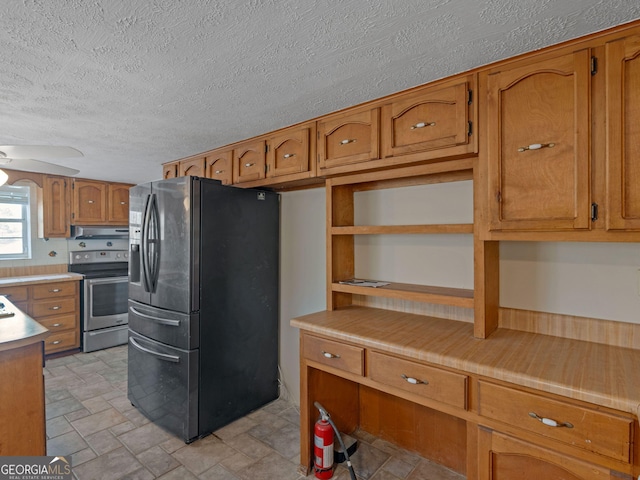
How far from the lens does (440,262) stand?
2.05 meters

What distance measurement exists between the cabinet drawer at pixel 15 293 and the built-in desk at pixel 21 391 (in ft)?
7.39

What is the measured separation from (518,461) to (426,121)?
1539 mm

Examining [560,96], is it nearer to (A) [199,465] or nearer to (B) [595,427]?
(B) [595,427]

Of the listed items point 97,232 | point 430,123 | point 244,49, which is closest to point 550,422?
point 430,123

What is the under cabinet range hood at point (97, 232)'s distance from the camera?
14.1 ft

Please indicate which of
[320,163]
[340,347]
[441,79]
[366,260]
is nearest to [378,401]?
[340,347]

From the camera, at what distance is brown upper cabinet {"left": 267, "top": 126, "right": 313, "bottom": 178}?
7.38 feet

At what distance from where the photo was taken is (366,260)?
2.39 metres

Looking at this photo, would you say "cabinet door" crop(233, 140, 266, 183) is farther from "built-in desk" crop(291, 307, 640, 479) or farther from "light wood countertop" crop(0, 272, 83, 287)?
"light wood countertop" crop(0, 272, 83, 287)

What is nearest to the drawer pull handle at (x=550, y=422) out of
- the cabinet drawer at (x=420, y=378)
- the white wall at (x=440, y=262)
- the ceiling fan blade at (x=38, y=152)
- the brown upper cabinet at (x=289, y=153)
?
the cabinet drawer at (x=420, y=378)

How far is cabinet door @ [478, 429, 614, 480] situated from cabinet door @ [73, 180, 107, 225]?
15.9ft

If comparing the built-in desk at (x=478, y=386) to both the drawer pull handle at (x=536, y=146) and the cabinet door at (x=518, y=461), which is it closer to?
the cabinet door at (x=518, y=461)

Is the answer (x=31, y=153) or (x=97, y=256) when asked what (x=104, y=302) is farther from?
(x=31, y=153)

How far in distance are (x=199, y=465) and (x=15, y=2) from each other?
2363 millimetres
